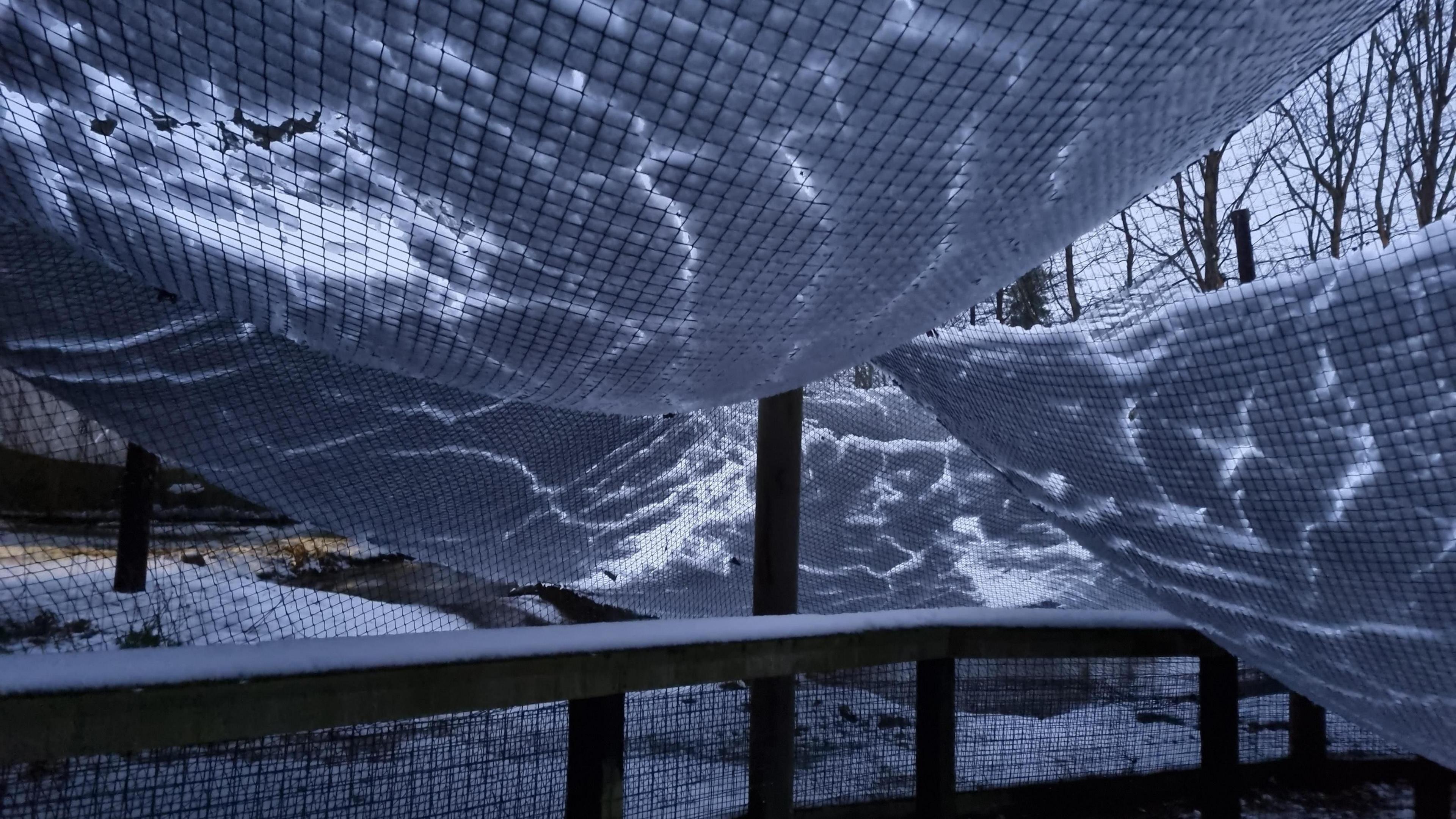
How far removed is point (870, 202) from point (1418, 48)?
2639 mm

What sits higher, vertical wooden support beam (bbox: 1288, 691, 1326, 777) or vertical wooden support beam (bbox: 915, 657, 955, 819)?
vertical wooden support beam (bbox: 915, 657, 955, 819)

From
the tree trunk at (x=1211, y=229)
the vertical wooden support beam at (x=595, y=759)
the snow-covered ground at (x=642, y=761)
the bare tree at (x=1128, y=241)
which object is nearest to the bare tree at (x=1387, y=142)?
the tree trunk at (x=1211, y=229)

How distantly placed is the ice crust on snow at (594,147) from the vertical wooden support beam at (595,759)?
31.1 inches

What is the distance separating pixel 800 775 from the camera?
2.94 metres

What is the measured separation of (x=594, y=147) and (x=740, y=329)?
0.61m

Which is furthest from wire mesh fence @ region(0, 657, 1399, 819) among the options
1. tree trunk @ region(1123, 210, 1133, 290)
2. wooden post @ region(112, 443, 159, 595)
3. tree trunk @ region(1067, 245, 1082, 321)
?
tree trunk @ region(1123, 210, 1133, 290)

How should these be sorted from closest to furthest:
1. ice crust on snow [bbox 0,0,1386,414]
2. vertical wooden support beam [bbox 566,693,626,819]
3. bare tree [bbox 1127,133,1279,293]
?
ice crust on snow [bbox 0,0,1386,414], vertical wooden support beam [bbox 566,693,626,819], bare tree [bbox 1127,133,1279,293]

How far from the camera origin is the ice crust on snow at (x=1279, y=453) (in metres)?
1.71

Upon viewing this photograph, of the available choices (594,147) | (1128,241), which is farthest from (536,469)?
(1128,241)

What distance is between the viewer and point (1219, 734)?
2867 millimetres

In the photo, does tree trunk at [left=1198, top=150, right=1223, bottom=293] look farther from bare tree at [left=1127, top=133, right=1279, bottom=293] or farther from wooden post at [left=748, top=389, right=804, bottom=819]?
wooden post at [left=748, top=389, right=804, bottom=819]

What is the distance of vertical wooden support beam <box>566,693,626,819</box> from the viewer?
1972mm

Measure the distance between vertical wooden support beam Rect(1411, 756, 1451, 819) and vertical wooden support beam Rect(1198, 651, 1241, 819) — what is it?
2.81ft

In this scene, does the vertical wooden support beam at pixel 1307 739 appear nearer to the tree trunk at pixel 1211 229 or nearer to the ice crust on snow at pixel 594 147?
the tree trunk at pixel 1211 229
